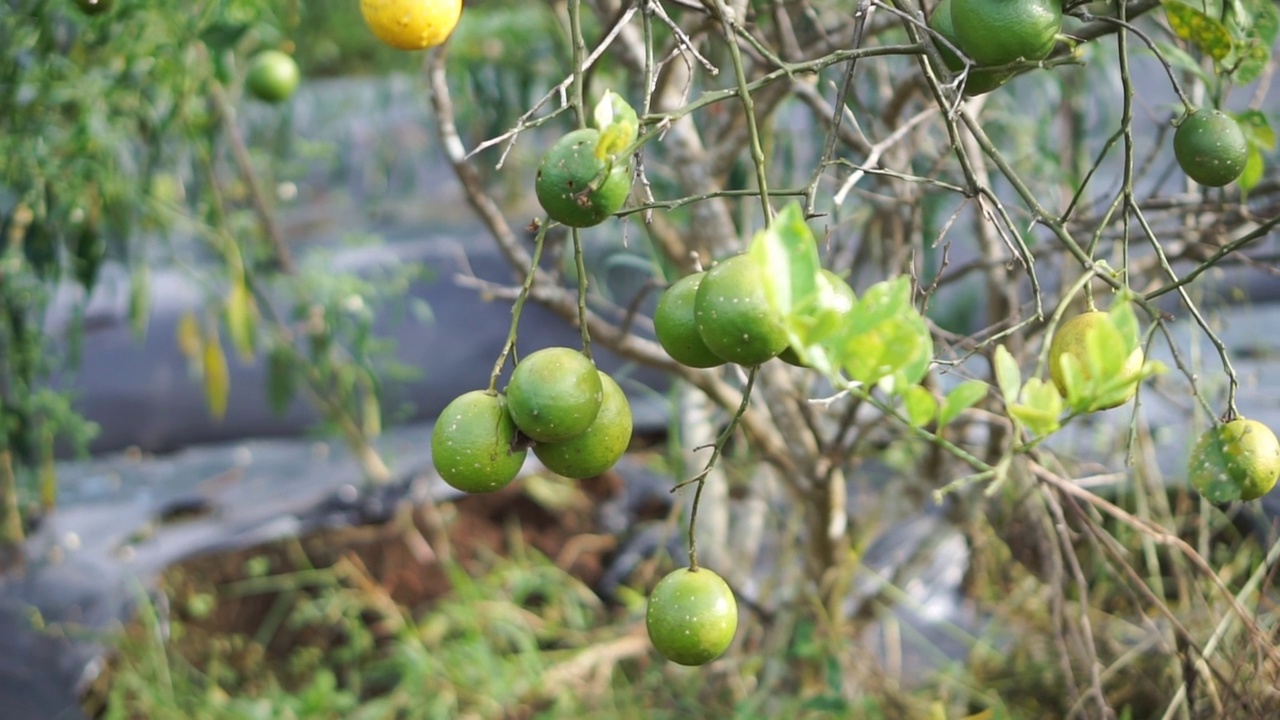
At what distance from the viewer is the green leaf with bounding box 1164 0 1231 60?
1.86 ft

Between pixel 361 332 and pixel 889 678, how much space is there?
3.56ft

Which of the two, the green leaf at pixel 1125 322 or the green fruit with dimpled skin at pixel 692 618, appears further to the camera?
the green fruit with dimpled skin at pixel 692 618

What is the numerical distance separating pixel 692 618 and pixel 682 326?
0.16 m

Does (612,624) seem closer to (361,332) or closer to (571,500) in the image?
(571,500)

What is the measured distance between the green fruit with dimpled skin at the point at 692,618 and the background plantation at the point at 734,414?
0.21m

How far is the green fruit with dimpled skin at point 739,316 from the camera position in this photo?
0.43 m

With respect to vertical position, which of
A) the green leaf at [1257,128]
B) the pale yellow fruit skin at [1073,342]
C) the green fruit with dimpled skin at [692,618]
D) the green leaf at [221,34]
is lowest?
the green leaf at [221,34]

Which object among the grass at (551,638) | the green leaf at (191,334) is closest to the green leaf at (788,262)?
the grass at (551,638)

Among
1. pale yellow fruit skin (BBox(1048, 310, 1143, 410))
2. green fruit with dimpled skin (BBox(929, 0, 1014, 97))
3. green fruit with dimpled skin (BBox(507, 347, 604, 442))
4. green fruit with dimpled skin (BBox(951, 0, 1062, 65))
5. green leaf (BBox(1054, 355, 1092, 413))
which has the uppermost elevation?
green fruit with dimpled skin (BBox(951, 0, 1062, 65))

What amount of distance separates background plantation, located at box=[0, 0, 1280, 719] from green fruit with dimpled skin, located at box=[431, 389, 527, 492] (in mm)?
155

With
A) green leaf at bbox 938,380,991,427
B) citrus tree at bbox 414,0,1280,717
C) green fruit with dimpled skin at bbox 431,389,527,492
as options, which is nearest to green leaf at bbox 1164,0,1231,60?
citrus tree at bbox 414,0,1280,717

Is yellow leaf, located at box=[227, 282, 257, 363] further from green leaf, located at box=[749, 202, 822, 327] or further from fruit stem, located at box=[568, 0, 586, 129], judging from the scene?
green leaf, located at box=[749, 202, 822, 327]

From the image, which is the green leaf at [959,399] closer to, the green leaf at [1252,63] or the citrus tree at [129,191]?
the green leaf at [1252,63]

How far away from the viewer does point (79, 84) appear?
1543 millimetres
